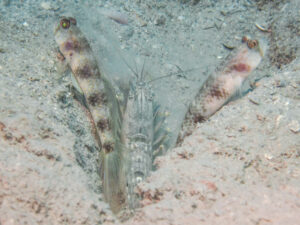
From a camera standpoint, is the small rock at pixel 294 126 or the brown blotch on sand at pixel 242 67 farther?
the brown blotch on sand at pixel 242 67

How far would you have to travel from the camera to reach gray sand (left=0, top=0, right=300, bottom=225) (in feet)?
4.81

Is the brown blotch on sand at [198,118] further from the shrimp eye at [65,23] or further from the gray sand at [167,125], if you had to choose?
the shrimp eye at [65,23]

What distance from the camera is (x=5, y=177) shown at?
1499 millimetres

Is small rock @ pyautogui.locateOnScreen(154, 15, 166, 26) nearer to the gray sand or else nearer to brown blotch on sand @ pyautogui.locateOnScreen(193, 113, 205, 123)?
the gray sand

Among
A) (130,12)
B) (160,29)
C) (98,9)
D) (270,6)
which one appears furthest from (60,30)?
(270,6)

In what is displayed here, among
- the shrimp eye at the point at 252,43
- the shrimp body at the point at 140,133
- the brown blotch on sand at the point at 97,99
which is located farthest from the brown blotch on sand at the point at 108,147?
the shrimp eye at the point at 252,43

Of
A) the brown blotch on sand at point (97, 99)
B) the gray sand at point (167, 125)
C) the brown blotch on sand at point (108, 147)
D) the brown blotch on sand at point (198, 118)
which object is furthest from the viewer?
the brown blotch on sand at point (198, 118)

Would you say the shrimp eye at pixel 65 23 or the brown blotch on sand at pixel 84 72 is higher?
the shrimp eye at pixel 65 23

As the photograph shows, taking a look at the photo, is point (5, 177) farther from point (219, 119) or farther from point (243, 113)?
point (243, 113)

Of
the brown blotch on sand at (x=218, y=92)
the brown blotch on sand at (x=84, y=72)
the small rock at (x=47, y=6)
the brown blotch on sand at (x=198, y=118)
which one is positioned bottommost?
the brown blotch on sand at (x=198, y=118)

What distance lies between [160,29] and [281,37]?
2115mm

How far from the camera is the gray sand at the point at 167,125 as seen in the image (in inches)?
57.7

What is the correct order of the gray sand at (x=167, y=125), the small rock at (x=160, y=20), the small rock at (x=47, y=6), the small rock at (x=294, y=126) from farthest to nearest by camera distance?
the small rock at (x=160, y=20) → the small rock at (x=47, y=6) → the small rock at (x=294, y=126) → the gray sand at (x=167, y=125)

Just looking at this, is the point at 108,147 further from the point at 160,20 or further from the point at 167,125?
the point at 160,20
